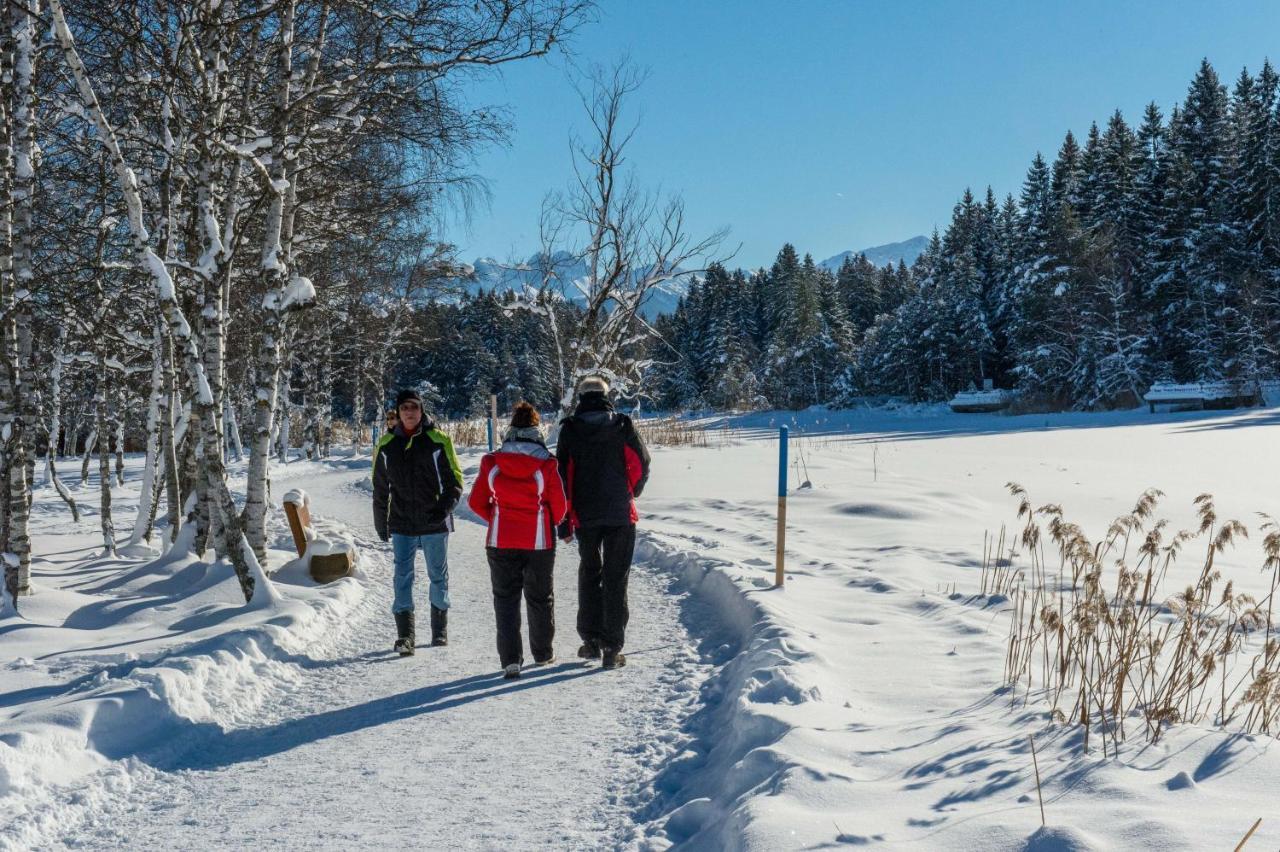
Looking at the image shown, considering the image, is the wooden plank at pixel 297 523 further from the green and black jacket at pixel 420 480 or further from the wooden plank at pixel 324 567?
the green and black jacket at pixel 420 480

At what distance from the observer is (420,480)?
20.9ft

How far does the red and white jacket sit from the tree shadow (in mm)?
877

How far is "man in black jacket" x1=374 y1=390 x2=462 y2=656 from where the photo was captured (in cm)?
636

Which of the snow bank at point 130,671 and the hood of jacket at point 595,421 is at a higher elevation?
the hood of jacket at point 595,421

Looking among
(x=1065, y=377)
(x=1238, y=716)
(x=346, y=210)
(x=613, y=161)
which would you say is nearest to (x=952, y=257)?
(x=1065, y=377)

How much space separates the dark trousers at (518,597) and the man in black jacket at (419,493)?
Result: 841 mm

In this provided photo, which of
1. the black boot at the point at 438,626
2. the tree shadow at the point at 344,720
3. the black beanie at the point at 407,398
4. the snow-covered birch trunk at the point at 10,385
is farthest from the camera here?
the snow-covered birch trunk at the point at 10,385

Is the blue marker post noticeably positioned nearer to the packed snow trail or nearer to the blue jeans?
the packed snow trail

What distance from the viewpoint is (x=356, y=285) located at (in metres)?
17.6

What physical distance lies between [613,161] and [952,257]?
1913 inches

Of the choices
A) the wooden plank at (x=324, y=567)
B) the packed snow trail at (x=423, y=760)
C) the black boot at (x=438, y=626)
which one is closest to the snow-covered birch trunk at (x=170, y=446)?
the wooden plank at (x=324, y=567)

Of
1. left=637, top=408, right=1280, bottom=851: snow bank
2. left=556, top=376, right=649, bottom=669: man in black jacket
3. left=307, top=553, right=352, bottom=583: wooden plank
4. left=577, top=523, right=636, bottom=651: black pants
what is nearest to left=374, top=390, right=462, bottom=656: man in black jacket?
left=556, top=376, right=649, bottom=669: man in black jacket

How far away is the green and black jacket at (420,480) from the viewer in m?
6.37

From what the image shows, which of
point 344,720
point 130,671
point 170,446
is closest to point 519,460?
point 344,720
